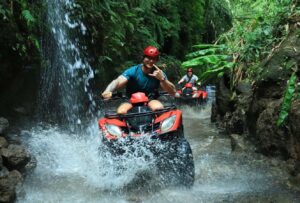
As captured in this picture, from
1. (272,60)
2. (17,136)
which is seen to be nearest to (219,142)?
(272,60)

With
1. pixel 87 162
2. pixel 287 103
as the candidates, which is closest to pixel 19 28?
pixel 87 162

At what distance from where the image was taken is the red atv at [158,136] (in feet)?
18.4

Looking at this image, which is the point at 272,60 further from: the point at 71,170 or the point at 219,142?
the point at 71,170

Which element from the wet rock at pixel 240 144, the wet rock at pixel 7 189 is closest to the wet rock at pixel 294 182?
the wet rock at pixel 240 144

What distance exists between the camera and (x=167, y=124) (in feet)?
18.8

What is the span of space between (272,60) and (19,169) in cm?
445

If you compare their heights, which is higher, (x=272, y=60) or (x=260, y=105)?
(x=272, y=60)

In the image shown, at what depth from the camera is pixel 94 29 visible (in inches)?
444

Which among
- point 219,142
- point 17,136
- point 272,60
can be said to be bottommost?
point 219,142

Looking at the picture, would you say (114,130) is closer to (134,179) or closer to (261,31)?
(134,179)

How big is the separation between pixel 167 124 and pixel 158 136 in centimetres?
22

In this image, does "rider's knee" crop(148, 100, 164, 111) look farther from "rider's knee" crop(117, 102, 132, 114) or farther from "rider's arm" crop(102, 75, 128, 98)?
"rider's arm" crop(102, 75, 128, 98)

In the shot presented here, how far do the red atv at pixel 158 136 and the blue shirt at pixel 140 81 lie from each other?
2.32 ft

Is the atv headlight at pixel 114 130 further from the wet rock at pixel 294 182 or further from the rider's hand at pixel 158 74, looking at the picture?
the wet rock at pixel 294 182
